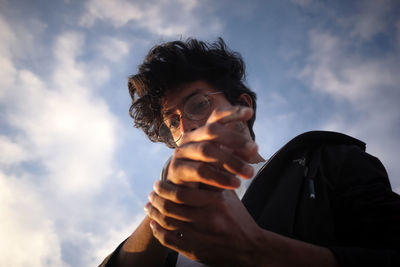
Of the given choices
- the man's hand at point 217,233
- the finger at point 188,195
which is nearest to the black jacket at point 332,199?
the man's hand at point 217,233

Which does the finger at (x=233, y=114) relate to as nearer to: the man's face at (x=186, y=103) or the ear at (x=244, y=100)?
the man's face at (x=186, y=103)

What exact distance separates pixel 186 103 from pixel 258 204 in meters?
1.79

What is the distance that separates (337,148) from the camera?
2.10 meters

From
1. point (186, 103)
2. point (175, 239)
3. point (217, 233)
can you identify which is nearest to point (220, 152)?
point (217, 233)

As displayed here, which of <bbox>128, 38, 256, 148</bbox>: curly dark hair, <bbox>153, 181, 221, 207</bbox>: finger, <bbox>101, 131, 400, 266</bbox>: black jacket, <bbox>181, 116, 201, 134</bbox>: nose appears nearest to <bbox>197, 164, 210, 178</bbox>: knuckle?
<bbox>153, 181, 221, 207</bbox>: finger

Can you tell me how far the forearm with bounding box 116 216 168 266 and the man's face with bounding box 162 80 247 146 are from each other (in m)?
1.41

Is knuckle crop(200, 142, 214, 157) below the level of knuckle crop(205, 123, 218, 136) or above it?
below

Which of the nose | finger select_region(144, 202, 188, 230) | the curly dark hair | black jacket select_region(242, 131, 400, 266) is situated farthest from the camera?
the curly dark hair

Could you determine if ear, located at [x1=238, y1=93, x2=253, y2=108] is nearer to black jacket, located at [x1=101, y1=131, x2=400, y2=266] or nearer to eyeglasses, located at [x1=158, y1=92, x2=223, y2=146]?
eyeglasses, located at [x1=158, y1=92, x2=223, y2=146]

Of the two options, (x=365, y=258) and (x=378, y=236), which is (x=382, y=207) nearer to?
(x=378, y=236)

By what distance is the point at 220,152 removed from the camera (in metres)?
0.92

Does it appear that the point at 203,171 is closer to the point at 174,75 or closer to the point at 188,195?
the point at 188,195

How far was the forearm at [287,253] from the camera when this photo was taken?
1.22 m

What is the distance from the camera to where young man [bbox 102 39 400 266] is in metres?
0.96
